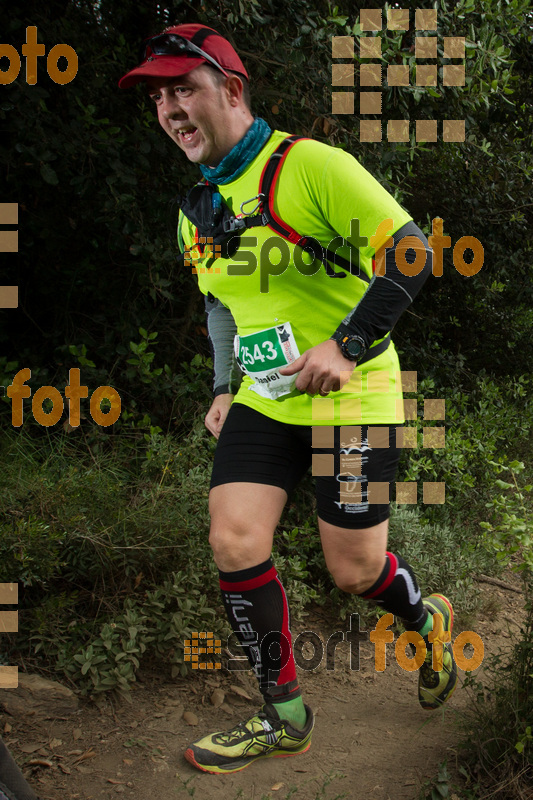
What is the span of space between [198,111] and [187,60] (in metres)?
0.16

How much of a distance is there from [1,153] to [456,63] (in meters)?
2.46

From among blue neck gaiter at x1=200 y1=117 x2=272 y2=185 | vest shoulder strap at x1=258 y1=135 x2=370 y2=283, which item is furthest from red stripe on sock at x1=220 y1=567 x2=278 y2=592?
blue neck gaiter at x1=200 y1=117 x2=272 y2=185

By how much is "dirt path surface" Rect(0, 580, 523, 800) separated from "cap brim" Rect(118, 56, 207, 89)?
2.17 meters

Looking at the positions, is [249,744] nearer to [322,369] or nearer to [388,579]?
[388,579]

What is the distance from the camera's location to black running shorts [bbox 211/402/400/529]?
100 inches

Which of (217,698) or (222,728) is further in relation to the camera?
(217,698)

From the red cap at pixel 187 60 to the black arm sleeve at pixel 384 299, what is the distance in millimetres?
854

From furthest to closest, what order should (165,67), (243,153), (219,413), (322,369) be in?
(219,413)
(243,153)
(165,67)
(322,369)

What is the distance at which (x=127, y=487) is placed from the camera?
3.53 metres

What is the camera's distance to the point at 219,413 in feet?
9.61

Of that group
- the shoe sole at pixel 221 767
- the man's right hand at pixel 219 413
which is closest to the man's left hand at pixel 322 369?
the man's right hand at pixel 219 413

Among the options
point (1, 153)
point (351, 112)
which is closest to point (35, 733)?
point (1, 153)

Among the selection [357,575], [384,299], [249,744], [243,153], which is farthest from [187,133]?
[249,744]

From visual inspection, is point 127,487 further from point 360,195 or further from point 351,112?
point 351,112
